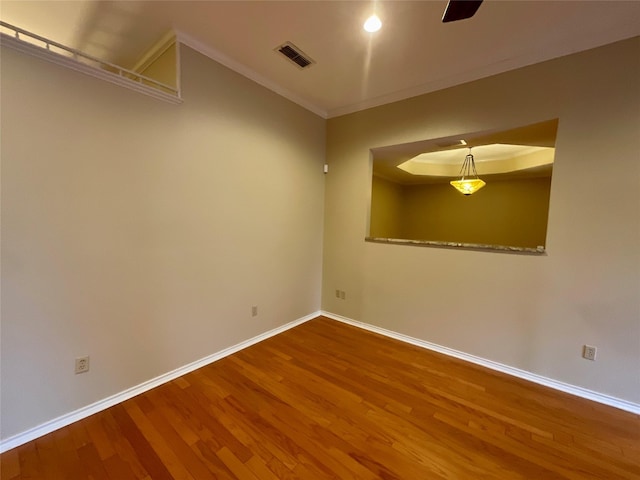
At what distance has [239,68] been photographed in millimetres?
2521

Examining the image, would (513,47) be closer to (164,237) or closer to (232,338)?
(164,237)

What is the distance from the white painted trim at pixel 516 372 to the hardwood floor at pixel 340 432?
0.07m

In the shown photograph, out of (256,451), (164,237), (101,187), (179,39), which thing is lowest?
(256,451)

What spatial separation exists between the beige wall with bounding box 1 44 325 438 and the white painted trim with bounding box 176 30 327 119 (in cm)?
8

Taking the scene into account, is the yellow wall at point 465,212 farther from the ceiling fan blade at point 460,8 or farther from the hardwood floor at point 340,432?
the ceiling fan blade at point 460,8

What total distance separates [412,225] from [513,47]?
4.50 m

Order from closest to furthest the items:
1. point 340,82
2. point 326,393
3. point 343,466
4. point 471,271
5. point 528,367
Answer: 1. point 343,466
2. point 326,393
3. point 528,367
4. point 471,271
5. point 340,82

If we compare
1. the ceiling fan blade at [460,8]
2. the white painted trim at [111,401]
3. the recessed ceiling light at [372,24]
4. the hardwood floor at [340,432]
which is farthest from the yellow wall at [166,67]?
the hardwood floor at [340,432]

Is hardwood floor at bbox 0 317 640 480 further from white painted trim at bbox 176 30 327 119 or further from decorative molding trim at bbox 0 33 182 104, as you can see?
white painted trim at bbox 176 30 327 119

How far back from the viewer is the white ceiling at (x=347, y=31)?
181 centimetres

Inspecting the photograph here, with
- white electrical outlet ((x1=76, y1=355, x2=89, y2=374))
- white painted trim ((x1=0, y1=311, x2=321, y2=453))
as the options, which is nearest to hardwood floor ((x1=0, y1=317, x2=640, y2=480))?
white painted trim ((x1=0, y1=311, x2=321, y2=453))

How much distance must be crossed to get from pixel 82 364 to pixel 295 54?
288 centimetres

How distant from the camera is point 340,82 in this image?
2787mm

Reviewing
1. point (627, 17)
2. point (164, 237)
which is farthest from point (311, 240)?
point (627, 17)
